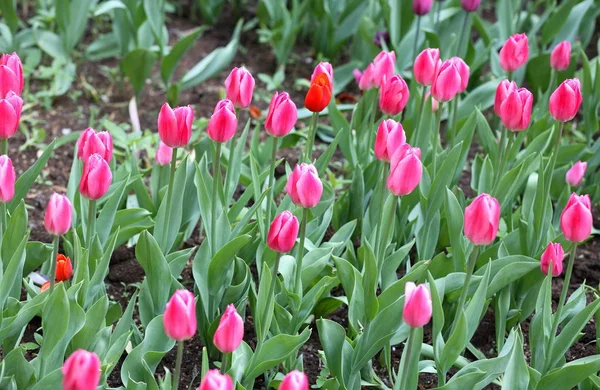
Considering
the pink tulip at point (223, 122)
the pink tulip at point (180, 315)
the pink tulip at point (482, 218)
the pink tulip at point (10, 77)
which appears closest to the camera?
the pink tulip at point (180, 315)

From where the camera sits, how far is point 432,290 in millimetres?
1896

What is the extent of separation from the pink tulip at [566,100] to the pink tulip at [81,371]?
3.93ft

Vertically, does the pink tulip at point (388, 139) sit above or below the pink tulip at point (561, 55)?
above

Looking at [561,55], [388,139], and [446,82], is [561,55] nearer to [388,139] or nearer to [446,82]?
[446,82]

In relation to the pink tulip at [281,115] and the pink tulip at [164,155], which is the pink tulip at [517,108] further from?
the pink tulip at [164,155]

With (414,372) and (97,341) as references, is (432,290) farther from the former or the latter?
(97,341)

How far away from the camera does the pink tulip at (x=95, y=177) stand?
1.83m

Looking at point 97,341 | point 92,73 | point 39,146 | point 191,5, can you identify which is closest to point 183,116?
point 97,341

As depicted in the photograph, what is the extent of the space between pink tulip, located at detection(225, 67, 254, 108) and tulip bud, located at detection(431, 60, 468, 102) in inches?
17.3

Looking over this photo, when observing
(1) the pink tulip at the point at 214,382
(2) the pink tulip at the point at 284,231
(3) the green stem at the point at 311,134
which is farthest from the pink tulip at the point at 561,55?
(1) the pink tulip at the point at 214,382

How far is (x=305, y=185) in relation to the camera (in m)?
1.76

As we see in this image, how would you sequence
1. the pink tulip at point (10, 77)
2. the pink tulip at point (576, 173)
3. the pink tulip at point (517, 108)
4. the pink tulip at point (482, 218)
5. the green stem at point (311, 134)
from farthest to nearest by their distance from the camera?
the pink tulip at point (576, 173)
the green stem at point (311, 134)
the pink tulip at point (517, 108)
the pink tulip at point (10, 77)
the pink tulip at point (482, 218)

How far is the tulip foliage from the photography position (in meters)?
1.82

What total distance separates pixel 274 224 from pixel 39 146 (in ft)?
6.17
